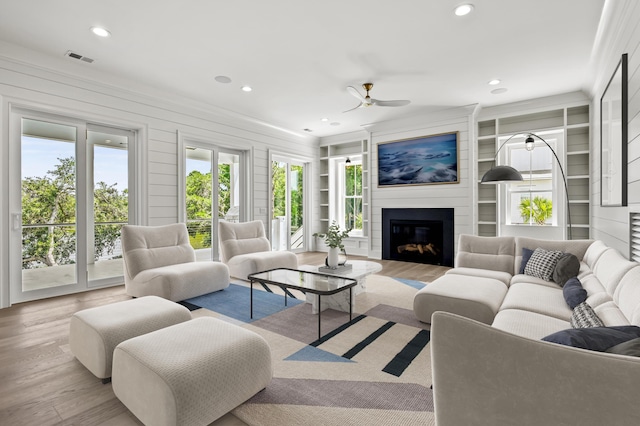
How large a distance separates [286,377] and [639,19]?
3.50 meters

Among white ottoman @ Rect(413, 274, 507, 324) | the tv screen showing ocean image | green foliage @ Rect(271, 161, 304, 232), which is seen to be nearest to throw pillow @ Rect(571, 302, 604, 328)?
white ottoman @ Rect(413, 274, 507, 324)

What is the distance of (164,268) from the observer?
12.5 ft

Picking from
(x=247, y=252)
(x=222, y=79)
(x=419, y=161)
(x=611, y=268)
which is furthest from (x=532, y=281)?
(x=222, y=79)

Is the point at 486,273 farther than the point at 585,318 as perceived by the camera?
Yes

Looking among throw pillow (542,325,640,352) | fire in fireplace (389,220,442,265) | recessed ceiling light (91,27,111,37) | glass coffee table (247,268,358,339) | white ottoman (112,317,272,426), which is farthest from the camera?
fire in fireplace (389,220,442,265)

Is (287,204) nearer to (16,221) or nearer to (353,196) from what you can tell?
(353,196)

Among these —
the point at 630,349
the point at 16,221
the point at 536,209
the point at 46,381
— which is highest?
the point at 536,209

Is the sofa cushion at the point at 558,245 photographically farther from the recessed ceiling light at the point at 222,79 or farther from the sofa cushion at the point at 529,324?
the recessed ceiling light at the point at 222,79

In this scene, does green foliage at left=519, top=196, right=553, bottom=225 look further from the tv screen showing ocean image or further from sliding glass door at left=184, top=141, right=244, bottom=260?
sliding glass door at left=184, top=141, right=244, bottom=260

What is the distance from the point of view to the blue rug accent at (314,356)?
2.27m

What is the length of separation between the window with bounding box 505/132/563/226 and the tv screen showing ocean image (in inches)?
36.2

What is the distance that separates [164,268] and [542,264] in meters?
4.06

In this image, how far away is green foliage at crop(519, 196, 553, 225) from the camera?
5215 mm

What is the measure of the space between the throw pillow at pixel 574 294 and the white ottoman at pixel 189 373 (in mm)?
2093
